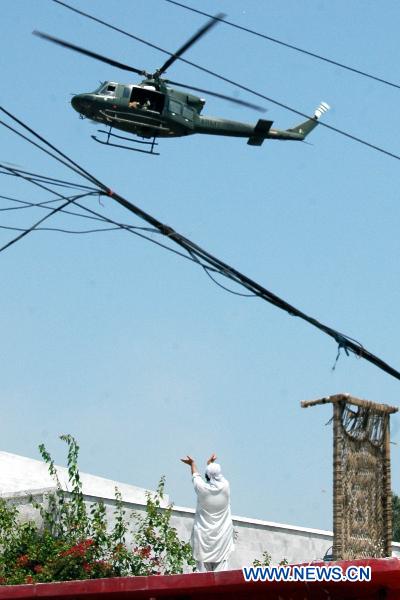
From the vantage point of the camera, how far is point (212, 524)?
16203 millimetres

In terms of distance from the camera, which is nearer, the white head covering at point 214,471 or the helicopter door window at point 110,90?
the white head covering at point 214,471

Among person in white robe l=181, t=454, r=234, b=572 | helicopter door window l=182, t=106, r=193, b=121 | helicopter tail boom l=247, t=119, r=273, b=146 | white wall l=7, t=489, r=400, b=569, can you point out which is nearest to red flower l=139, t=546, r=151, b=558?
white wall l=7, t=489, r=400, b=569

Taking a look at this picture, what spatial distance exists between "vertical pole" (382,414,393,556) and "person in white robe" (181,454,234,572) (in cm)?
215

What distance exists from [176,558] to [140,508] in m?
1.27

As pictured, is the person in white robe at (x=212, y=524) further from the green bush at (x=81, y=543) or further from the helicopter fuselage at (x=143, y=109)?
the helicopter fuselage at (x=143, y=109)

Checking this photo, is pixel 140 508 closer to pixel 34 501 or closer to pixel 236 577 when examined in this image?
pixel 34 501

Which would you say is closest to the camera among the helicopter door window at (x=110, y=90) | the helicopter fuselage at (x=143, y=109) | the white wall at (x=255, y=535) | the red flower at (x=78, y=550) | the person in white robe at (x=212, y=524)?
the person in white robe at (x=212, y=524)

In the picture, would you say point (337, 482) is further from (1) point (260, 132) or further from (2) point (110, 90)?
(1) point (260, 132)

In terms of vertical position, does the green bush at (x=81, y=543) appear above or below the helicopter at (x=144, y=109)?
below

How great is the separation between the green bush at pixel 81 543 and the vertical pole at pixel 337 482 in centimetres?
464

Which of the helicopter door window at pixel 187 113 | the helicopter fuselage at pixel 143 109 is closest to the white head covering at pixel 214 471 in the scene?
the helicopter fuselage at pixel 143 109

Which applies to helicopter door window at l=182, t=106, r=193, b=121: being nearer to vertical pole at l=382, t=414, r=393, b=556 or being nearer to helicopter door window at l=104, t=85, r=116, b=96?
helicopter door window at l=104, t=85, r=116, b=96

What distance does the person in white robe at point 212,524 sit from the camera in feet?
52.6

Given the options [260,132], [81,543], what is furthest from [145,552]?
[260,132]
